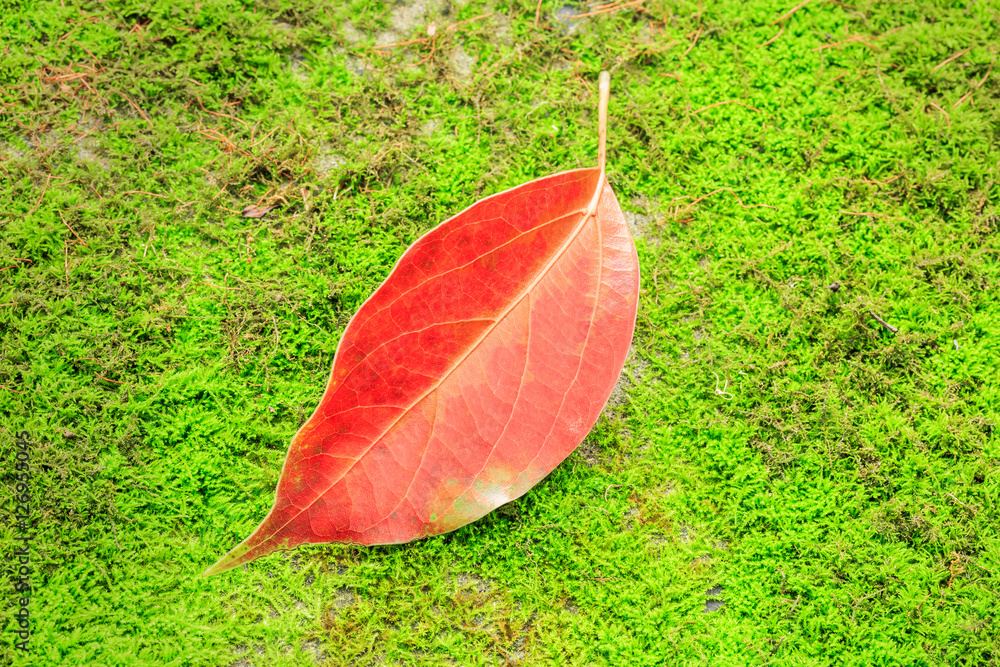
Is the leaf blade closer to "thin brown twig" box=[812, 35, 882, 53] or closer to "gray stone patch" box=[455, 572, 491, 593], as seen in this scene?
"gray stone patch" box=[455, 572, 491, 593]

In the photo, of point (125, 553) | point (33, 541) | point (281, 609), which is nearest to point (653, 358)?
point (281, 609)

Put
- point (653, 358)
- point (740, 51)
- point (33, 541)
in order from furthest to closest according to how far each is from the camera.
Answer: point (740, 51) → point (653, 358) → point (33, 541)

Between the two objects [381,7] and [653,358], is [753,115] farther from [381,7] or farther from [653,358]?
[381,7]

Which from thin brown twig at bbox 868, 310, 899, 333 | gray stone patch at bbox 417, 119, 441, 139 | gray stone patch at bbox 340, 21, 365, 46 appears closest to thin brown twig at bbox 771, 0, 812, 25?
thin brown twig at bbox 868, 310, 899, 333

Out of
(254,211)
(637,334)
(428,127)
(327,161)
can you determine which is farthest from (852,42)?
(254,211)

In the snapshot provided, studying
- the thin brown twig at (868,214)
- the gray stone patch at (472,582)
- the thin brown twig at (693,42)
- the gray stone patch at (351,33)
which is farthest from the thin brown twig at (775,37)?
the gray stone patch at (472,582)

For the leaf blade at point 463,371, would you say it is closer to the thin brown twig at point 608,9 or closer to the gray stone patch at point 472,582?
the gray stone patch at point 472,582
